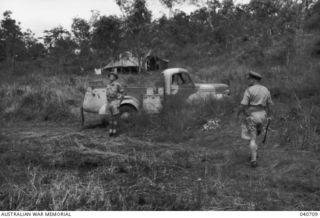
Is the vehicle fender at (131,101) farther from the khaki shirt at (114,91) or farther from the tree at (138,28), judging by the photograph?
the tree at (138,28)

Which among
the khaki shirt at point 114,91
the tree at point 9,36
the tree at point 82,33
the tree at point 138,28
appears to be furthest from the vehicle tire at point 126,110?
the tree at point 9,36

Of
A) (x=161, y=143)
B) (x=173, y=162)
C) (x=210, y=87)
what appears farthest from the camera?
(x=210, y=87)

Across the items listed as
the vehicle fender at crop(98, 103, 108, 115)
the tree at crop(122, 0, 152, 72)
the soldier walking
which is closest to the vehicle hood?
the vehicle fender at crop(98, 103, 108, 115)

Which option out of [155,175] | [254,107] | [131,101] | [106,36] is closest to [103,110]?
[131,101]

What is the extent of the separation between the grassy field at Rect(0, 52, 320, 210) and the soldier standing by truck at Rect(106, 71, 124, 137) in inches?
11.9

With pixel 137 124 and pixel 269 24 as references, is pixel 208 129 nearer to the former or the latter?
pixel 137 124

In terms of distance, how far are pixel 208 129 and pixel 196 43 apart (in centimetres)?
3790

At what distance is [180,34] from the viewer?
48.4 m

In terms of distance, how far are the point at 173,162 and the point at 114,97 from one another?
12.0ft

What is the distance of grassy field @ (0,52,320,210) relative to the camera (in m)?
4.46

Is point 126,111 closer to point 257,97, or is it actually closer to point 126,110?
point 126,110

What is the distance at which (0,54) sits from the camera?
5038 cm

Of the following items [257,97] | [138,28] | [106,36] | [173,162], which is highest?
[106,36]

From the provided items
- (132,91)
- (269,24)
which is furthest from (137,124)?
(269,24)
